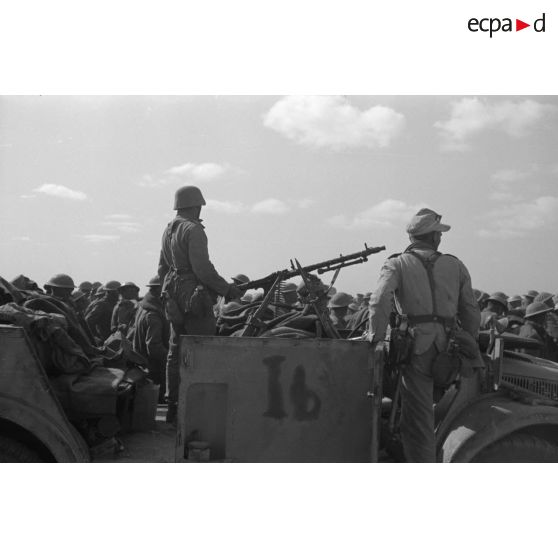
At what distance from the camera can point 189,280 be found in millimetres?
4984

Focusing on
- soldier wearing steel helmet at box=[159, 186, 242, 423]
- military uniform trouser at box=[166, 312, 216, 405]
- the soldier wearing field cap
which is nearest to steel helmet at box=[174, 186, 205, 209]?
soldier wearing steel helmet at box=[159, 186, 242, 423]

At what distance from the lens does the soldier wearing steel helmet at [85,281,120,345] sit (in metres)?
10.4

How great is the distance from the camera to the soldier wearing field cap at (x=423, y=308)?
12.0ft

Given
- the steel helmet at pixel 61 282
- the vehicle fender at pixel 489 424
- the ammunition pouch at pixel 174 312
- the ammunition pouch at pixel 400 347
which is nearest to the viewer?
the vehicle fender at pixel 489 424

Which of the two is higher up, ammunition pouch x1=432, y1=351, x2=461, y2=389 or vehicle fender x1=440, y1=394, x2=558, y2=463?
ammunition pouch x1=432, y1=351, x2=461, y2=389

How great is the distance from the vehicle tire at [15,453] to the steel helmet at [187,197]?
2.37 metres

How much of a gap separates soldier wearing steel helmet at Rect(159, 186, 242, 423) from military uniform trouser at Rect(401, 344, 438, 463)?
5.49 ft

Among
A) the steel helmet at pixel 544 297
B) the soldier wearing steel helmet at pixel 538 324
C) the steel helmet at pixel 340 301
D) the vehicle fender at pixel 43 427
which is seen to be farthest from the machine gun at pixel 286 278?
the steel helmet at pixel 544 297

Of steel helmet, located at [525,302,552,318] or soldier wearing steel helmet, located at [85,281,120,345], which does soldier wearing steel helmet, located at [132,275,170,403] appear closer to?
soldier wearing steel helmet, located at [85,281,120,345]

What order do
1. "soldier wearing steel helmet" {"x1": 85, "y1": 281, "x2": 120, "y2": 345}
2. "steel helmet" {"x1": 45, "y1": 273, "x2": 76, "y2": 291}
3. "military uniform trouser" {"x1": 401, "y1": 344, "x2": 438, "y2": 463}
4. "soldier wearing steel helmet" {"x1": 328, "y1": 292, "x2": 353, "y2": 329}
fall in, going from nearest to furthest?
"military uniform trouser" {"x1": 401, "y1": 344, "x2": 438, "y2": 463} < "steel helmet" {"x1": 45, "y1": 273, "x2": 76, "y2": 291} < "soldier wearing steel helmet" {"x1": 328, "y1": 292, "x2": 353, "y2": 329} < "soldier wearing steel helmet" {"x1": 85, "y1": 281, "x2": 120, "y2": 345}

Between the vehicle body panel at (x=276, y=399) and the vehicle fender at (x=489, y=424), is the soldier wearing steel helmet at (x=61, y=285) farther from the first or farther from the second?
the vehicle fender at (x=489, y=424)

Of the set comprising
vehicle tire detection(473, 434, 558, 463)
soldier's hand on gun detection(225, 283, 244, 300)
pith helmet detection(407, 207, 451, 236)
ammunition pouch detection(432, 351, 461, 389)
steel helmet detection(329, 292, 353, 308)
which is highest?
pith helmet detection(407, 207, 451, 236)

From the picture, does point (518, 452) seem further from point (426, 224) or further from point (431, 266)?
point (426, 224)

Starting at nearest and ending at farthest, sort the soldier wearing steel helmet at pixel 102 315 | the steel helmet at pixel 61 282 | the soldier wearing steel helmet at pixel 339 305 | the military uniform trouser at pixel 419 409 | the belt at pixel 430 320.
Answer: the military uniform trouser at pixel 419 409, the belt at pixel 430 320, the steel helmet at pixel 61 282, the soldier wearing steel helmet at pixel 339 305, the soldier wearing steel helmet at pixel 102 315
